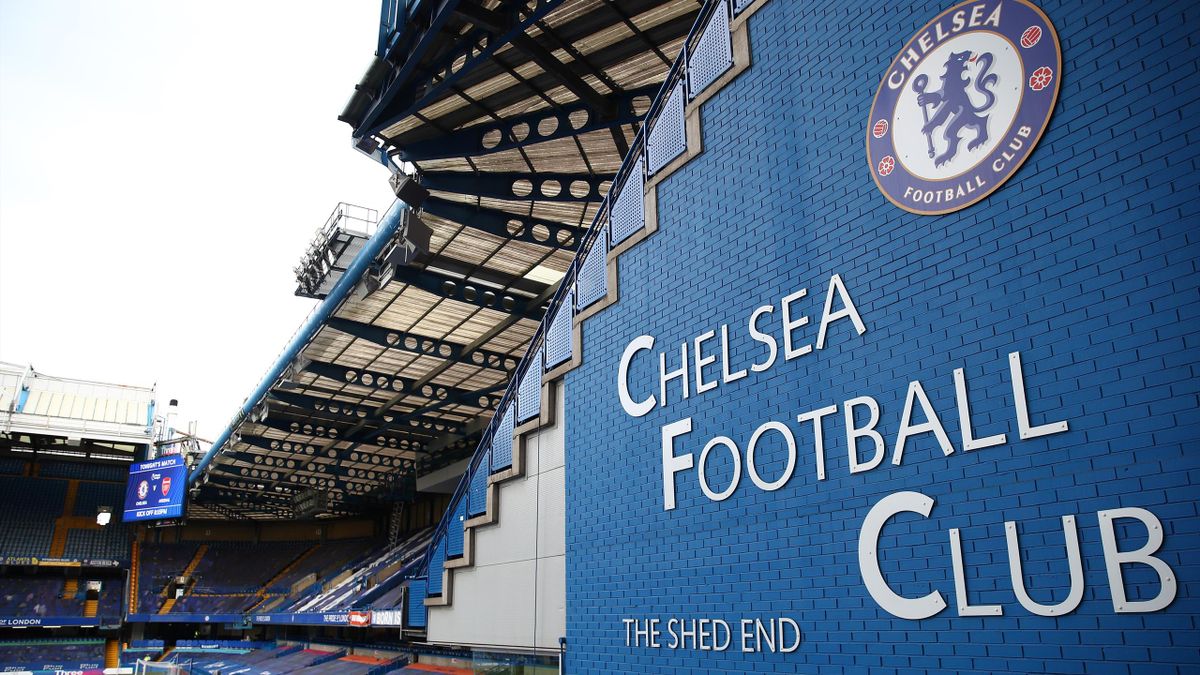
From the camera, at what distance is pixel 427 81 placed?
50.9 ft

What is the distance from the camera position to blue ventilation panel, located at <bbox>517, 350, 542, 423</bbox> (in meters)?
12.8

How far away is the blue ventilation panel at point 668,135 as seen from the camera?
1070 centimetres

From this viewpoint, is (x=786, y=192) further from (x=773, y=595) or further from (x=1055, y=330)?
(x=773, y=595)

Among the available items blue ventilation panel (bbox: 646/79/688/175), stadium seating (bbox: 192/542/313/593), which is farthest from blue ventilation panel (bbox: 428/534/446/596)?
stadium seating (bbox: 192/542/313/593)

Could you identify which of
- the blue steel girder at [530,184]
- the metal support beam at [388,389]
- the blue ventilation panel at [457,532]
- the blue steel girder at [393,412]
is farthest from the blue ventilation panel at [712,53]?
the blue steel girder at [393,412]

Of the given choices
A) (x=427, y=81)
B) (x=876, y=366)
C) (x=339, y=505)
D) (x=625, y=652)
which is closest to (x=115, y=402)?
(x=339, y=505)

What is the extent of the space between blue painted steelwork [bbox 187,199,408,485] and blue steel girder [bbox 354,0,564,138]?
9.27 ft

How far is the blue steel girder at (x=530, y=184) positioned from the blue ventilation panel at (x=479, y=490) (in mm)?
6643

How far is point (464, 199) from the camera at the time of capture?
1908 cm

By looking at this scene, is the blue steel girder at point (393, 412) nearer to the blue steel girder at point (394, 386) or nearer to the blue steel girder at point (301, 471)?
the blue steel girder at point (394, 386)

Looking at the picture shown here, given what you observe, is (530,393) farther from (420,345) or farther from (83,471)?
(83,471)

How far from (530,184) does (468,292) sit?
5104 millimetres

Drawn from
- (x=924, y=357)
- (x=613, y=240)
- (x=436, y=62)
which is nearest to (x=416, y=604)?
(x=613, y=240)

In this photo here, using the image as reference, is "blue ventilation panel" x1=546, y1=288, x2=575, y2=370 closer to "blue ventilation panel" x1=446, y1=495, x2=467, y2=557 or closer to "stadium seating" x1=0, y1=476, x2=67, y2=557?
"blue ventilation panel" x1=446, y1=495, x2=467, y2=557
